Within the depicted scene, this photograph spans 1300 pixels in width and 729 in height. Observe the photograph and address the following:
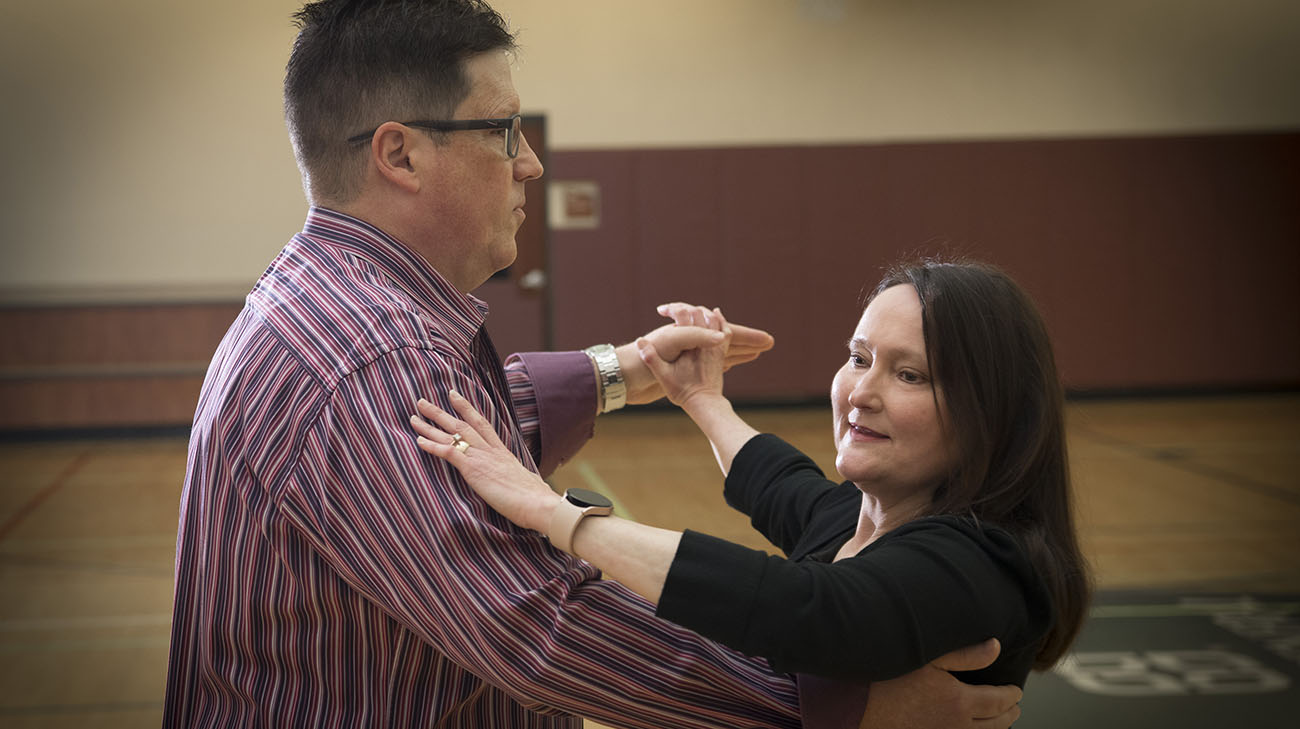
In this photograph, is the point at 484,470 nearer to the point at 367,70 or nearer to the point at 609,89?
the point at 367,70

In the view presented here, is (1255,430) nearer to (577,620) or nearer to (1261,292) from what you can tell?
(1261,292)

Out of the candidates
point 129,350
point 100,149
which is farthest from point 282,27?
point 129,350

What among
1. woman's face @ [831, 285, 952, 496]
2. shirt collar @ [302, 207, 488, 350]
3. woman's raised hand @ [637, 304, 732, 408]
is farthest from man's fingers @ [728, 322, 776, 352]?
shirt collar @ [302, 207, 488, 350]

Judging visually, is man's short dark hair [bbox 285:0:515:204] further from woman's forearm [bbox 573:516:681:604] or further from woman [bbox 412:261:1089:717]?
woman's forearm [bbox 573:516:681:604]

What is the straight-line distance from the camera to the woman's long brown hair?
1.35 m

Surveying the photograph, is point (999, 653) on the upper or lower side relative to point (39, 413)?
upper

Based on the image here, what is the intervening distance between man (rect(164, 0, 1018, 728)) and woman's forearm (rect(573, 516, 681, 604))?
0.04 meters

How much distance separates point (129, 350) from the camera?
Result: 29.8ft

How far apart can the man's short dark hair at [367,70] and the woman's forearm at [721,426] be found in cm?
64

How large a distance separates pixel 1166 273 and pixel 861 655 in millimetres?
10012

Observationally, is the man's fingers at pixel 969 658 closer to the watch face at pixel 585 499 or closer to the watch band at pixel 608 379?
the watch face at pixel 585 499

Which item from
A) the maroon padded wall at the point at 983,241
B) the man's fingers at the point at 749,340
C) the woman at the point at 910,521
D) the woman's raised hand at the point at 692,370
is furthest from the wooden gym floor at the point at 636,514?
the woman at the point at 910,521

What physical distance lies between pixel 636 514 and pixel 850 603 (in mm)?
5013

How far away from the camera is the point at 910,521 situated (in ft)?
4.48
